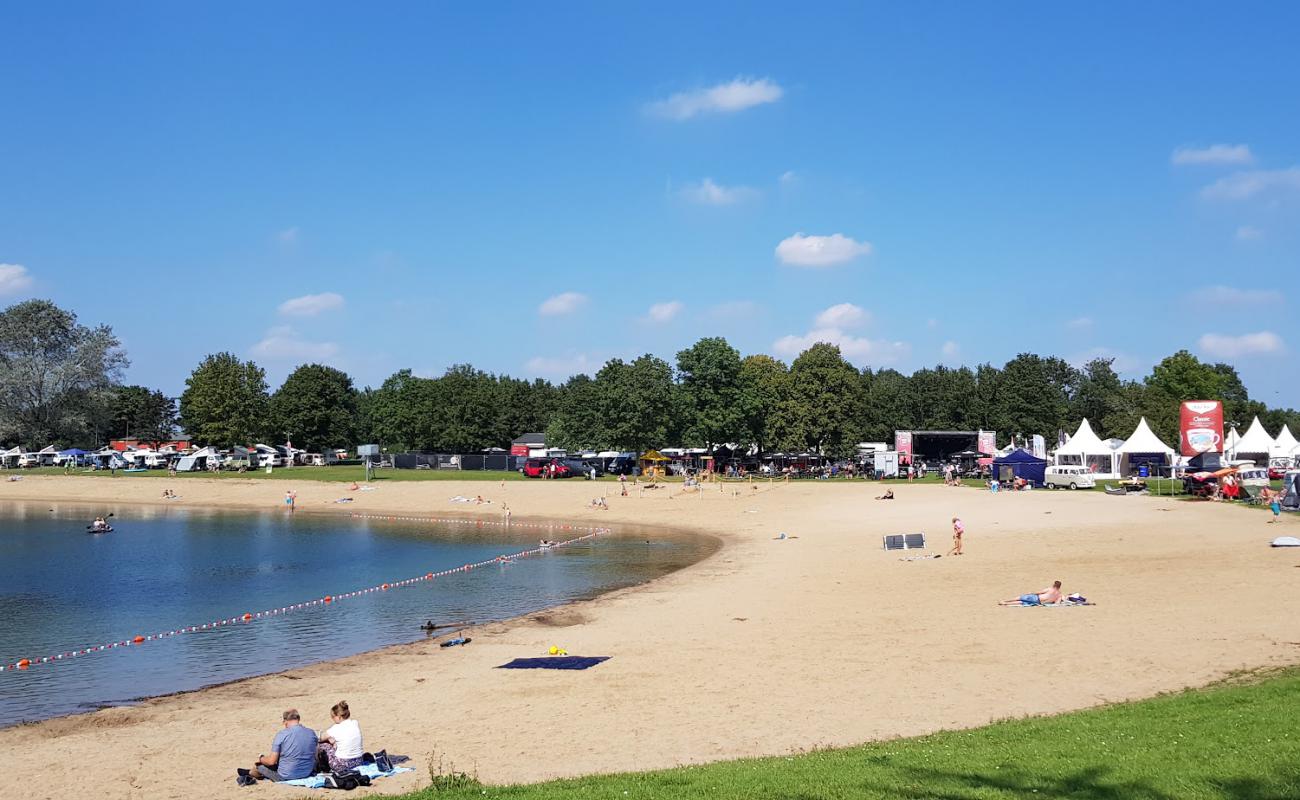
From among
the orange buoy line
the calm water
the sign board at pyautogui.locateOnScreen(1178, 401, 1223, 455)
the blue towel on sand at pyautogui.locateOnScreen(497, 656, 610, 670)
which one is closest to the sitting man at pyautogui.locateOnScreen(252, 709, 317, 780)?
the blue towel on sand at pyautogui.locateOnScreen(497, 656, 610, 670)

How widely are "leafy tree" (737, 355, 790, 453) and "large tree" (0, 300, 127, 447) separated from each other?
239 ft

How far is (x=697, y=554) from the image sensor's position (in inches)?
1688

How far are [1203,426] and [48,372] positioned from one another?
113 meters

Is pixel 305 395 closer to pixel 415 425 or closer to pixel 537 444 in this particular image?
pixel 415 425

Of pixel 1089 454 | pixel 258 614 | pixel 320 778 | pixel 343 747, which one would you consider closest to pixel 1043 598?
pixel 343 747

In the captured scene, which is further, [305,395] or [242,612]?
[305,395]

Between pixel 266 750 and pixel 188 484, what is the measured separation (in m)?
86.1

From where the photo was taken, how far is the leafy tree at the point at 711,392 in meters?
99.6

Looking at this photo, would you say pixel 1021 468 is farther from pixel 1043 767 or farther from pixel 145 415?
pixel 145 415

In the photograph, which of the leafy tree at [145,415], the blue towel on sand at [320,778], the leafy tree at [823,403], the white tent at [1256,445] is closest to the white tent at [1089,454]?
the white tent at [1256,445]

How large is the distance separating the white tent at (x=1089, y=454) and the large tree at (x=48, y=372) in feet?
333

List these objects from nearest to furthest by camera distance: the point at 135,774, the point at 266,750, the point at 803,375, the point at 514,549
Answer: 1. the point at 135,774
2. the point at 266,750
3. the point at 514,549
4. the point at 803,375

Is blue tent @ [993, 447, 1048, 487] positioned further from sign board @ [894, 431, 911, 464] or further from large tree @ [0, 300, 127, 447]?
large tree @ [0, 300, 127, 447]

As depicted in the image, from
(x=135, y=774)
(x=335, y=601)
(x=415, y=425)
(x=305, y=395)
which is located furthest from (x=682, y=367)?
(x=135, y=774)
